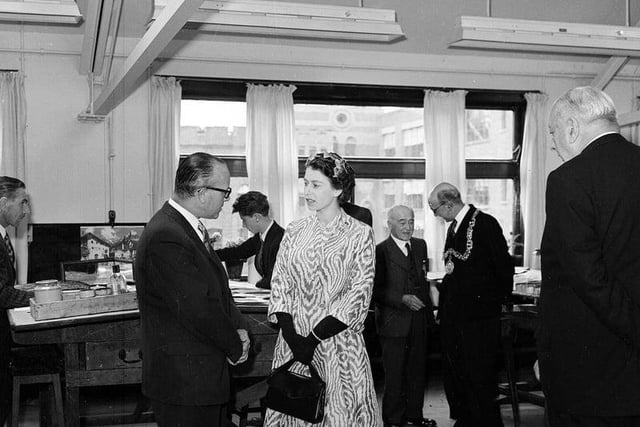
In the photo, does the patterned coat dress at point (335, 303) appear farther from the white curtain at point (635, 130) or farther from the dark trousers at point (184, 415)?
the white curtain at point (635, 130)

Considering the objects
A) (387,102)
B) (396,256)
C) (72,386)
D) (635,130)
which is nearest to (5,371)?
(72,386)

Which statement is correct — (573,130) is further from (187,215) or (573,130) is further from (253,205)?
(253,205)

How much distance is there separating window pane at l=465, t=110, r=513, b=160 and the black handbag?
621 centimetres

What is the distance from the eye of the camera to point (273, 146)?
8.09 m

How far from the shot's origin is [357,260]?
3.28 metres

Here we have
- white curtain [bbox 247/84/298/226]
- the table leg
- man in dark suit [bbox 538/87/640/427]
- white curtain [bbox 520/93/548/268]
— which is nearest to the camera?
man in dark suit [bbox 538/87/640/427]

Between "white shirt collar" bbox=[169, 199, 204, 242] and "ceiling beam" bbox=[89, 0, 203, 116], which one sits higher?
"ceiling beam" bbox=[89, 0, 203, 116]

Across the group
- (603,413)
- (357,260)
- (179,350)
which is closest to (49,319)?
(179,350)

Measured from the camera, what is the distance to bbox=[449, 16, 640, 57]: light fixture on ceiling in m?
5.84

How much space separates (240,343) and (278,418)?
1.77 ft

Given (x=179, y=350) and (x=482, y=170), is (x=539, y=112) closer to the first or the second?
(x=482, y=170)

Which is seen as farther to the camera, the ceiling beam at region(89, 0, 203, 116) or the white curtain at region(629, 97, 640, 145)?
the white curtain at region(629, 97, 640, 145)

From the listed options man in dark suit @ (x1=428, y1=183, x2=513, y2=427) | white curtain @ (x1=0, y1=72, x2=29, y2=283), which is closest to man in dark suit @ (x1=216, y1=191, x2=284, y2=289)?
man in dark suit @ (x1=428, y1=183, x2=513, y2=427)

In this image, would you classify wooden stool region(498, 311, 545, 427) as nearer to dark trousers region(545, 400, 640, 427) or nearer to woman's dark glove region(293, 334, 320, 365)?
woman's dark glove region(293, 334, 320, 365)
